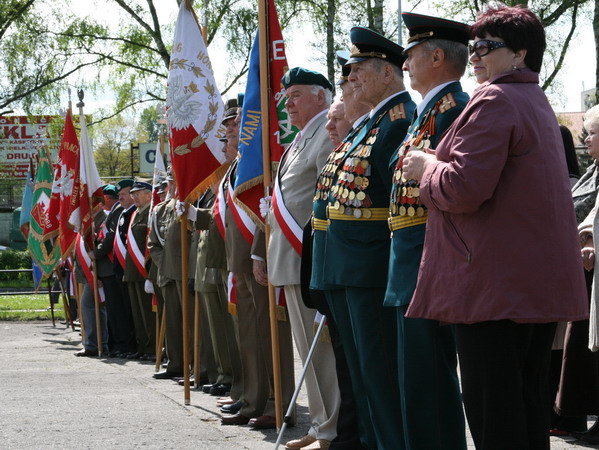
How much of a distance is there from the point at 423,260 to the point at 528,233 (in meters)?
0.38

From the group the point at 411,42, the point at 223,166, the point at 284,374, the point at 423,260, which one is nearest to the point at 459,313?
the point at 423,260

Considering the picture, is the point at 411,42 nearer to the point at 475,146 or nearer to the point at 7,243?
the point at 475,146

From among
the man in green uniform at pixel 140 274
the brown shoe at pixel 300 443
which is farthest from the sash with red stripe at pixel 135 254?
the brown shoe at pixel 300 443

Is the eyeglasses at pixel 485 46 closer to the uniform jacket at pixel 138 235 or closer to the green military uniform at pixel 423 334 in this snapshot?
the green military uniform at pixel 423 334

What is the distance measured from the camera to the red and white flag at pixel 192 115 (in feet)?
26.5

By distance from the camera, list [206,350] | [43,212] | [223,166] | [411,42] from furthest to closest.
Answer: [43,212] < [206,350] < [223,166] < [411,42]

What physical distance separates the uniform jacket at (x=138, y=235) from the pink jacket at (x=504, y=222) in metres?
8.48

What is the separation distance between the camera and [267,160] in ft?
21.6

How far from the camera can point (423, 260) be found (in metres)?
3.60

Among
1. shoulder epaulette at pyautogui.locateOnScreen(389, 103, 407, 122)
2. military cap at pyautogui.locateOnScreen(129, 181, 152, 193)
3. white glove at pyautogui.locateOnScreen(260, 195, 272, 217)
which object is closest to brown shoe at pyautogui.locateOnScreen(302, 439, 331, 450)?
white glove at pyautogui.locateOnScreen(260, 195, 272, 217)

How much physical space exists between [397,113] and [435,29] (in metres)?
0.68

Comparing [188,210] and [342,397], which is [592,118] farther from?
[188,210]

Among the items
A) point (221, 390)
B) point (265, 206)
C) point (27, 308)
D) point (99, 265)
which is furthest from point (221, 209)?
point (27, 308)

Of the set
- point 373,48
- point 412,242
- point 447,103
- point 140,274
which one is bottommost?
point 140,274
